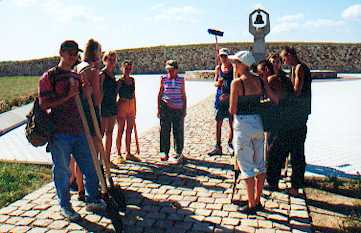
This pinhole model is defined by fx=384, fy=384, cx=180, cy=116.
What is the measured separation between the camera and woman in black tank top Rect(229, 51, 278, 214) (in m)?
4.57

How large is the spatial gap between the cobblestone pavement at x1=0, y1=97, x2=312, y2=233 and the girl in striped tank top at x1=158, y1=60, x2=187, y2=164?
0.44 metres

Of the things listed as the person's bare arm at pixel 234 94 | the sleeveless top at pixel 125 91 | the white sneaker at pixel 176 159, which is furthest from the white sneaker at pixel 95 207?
the sleeveless top at pixel 125 91

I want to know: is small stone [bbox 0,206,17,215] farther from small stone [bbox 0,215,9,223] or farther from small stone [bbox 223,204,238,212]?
small stone [bbox 223,204,238,212]

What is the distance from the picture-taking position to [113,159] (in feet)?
24.1

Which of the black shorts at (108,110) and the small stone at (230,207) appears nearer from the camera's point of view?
the small stone at (230,207)

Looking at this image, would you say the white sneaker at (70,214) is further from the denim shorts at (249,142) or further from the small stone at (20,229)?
the denim shorts at (249,142)

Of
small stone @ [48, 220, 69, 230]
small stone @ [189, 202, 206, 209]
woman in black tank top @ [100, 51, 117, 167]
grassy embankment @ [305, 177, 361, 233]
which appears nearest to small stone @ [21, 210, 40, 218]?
small stone @ [48, 220, 69, 230]

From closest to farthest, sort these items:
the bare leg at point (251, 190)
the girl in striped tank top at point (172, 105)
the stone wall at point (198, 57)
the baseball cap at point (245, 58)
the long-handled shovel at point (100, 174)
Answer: the long-handled shovel at point (100, 174) < the baseball cap at point (245, 58) < the bare leg at point (251, 190) < the girl in striped tank top at point (172, 105) < the stone wall at point (198, 57)

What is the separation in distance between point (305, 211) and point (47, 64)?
41.8m

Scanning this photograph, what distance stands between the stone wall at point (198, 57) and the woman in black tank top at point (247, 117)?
32423 mm

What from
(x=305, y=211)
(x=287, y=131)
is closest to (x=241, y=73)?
(x=287, y=131)

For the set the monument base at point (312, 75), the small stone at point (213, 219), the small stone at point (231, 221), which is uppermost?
the monument base at point (312, 75)

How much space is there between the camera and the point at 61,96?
4.45 m

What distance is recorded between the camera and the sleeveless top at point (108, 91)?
6.28 m
